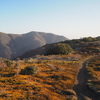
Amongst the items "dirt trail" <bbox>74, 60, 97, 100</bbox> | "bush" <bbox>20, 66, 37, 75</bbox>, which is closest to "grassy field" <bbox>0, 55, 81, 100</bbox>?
Answer: "bush" <bbox>20, 66, 37, 75</bbox>

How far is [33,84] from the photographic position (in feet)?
42.8

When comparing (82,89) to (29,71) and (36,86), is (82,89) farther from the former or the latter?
(29,71)

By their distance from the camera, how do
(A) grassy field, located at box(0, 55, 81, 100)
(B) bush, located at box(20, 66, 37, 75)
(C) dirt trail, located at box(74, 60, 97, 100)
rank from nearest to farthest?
(A) grassy field, located at box(0, 55, 81, 100) → (C) dirt trail, located at box(74, 60, 97, 100) → (B) bush, located at box(20, 66, 37, 75)

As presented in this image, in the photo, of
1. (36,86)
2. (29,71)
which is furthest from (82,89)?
(29,71)

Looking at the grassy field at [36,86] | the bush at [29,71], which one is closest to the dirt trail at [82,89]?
the grassy field at [36,86]

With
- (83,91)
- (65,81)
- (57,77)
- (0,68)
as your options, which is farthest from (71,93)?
(0,68)

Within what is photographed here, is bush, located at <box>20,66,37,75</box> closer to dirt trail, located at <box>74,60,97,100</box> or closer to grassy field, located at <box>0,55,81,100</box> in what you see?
grassy field, located at <box>0,55,81,100</box>

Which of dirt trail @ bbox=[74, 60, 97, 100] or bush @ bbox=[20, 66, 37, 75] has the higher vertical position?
bush @ bbox=[20, 66, 37, 75]

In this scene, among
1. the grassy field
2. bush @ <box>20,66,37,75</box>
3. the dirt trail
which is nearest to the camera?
the grassy field

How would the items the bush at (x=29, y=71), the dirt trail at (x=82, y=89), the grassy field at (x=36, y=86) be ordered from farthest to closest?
the bush at (x=29, y=71)
the dirt trail at (x=82, y=89)
the grassy field at (x=36, y=86)

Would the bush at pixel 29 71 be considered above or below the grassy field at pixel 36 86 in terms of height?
above

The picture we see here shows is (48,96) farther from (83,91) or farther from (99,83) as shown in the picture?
(99,83)

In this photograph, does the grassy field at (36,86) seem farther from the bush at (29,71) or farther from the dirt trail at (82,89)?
the dirt trail at (82,89)

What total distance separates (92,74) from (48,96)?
8.51 m
